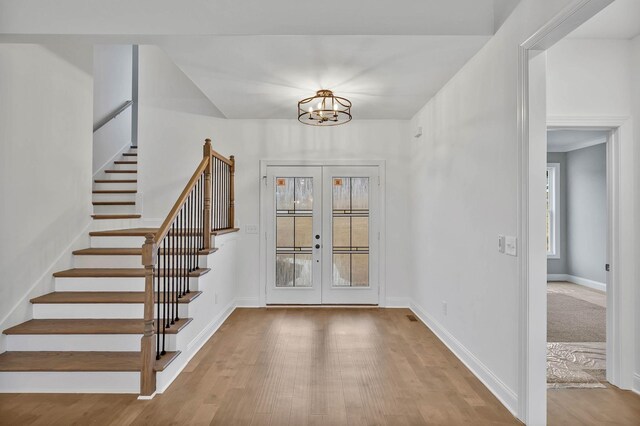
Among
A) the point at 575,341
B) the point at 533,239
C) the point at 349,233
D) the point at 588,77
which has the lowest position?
the point at 575,341

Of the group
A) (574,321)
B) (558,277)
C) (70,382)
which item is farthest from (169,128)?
(558,277)

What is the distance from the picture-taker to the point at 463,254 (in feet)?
10.9

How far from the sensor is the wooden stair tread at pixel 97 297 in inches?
123

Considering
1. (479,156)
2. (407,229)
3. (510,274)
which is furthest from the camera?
(407,229)

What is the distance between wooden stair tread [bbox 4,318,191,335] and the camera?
288cm

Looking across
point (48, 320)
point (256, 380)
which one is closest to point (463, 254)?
point (256, 380)

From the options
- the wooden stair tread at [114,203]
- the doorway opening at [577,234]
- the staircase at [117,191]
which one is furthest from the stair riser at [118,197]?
the doorway opening at [577,234]

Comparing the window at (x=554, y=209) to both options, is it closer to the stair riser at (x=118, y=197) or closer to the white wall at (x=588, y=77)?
the white wall at (x=588, y=77)

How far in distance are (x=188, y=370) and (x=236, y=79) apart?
2.78 meters

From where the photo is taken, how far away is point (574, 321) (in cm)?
461

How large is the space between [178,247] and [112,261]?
94 centimetres

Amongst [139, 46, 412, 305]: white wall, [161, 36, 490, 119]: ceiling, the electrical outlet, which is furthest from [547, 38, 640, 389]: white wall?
[139, 46, 412, 305]: white wall

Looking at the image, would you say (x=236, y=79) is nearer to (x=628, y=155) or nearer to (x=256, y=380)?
(x=256, y=380)

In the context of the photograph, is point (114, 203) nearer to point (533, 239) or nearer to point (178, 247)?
point (178, 247)
